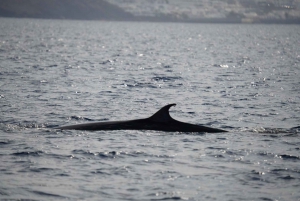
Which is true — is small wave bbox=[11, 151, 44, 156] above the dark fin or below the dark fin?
below

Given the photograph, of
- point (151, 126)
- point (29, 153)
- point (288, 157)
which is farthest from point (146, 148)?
point (288, 157)

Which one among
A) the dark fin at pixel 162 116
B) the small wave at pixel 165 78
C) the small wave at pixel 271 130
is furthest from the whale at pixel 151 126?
the small wave at pixel 165 78

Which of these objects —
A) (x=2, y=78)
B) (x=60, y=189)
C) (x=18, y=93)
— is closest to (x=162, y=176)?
(x=60, y=189)

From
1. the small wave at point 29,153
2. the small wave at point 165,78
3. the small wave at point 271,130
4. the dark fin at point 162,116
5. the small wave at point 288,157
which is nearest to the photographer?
the small wave at point 29,153

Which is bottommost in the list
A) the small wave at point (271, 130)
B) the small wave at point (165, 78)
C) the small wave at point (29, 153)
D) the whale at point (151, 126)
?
the small wave at point (29, 153)

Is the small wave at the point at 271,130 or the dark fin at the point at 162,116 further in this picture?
the small wave at the point at 271,130

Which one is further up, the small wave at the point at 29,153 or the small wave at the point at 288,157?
the small wave at the point at 29,153

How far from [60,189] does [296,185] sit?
17.5 ft

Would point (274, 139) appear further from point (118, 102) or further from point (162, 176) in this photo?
point (118, 102)

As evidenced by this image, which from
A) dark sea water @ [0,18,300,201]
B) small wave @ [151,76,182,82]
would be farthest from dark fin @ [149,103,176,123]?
small wave @ [151,76,182,82]

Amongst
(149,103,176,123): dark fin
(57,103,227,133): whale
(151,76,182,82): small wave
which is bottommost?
(57,103,227,133): whale

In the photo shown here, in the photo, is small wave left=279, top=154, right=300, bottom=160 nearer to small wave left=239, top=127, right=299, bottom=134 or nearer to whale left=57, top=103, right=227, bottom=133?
whale left=57, top=103, right=227, bottom=133

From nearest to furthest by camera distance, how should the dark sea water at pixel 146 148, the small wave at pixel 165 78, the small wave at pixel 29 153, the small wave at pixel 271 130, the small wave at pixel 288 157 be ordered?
the dark sea water at pixel 146 148
the small wave at pixel 29 153
the small wave at pixel 288 157
the small wave at pixel 271 130
the small wave at pixel 165 78

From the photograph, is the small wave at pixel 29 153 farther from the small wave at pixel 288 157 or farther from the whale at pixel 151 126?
the small wave at pixel 288 157
